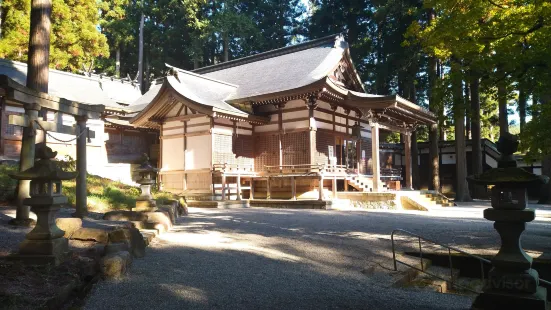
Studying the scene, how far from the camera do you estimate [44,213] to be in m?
5.25

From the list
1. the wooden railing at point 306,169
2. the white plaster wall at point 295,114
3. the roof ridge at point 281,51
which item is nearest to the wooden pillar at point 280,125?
the white plaster wall at point 295,114

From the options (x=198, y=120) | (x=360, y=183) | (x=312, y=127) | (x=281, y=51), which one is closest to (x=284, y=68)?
(x=281, y=51)

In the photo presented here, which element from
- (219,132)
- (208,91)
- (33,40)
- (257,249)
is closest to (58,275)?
(257,249)

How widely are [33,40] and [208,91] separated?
12021mm

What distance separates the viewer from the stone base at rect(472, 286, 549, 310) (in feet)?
13.8

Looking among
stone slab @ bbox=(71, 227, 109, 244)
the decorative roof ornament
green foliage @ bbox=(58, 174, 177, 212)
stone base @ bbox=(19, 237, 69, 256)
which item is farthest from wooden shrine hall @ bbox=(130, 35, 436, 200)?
stone base @ bbox=(19, 237, 69, 256)

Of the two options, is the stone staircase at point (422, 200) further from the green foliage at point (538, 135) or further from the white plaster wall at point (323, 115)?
the green foliage at point (538, 135)

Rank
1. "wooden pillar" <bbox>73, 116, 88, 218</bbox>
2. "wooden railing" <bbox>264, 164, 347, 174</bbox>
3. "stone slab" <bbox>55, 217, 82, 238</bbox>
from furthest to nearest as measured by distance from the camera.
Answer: "wooden railing" <bbox>264, 164, 347, 174</bbox>, "wooden pillar" <bbox>73, 116, 88, 218</bbox>, "stone slab" <bbox>55, 217, 82, 238</bbox>

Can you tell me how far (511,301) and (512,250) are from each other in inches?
22.0

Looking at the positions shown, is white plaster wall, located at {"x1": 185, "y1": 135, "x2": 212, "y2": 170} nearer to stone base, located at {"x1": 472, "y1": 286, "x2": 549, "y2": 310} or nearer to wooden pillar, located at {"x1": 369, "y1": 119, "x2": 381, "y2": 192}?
wooden pillar, located at {"x1": 369, "y1": 119, "x2": 381, "y2": 192}

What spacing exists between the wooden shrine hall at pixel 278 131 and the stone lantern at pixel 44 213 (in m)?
11.6

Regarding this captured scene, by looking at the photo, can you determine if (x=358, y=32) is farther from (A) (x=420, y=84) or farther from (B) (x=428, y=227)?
(B) (x=428, y=227)

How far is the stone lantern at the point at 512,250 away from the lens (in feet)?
14.1

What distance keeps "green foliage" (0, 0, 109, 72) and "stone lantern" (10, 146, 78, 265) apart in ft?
64.1
